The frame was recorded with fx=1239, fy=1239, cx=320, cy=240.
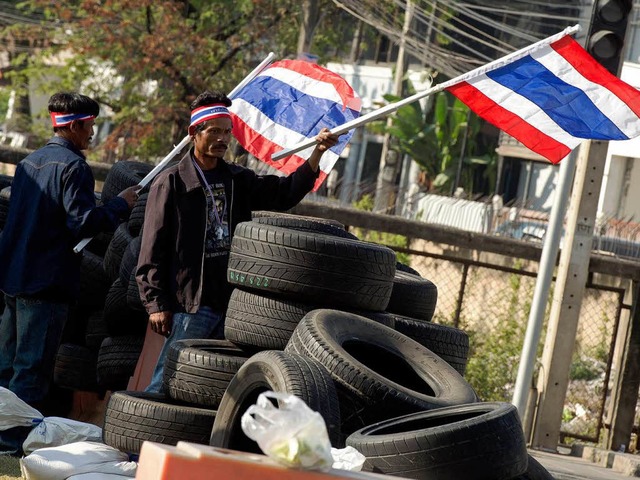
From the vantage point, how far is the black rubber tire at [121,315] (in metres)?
7.99

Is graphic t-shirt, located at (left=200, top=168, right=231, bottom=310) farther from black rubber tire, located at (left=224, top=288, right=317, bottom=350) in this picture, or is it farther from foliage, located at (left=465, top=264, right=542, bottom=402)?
foliage, located at (left=465, top=264, right=542, bottom=402)

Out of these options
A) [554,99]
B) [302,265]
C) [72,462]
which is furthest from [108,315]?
[554,99]

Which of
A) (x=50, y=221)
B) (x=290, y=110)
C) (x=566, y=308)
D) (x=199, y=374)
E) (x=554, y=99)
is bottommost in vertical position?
(x=199, y=374)

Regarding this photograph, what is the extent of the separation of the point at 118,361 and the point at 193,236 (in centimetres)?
133

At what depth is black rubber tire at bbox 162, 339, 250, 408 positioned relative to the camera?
256 inches

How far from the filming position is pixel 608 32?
1022 cm

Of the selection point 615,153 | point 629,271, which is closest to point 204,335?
point 629,271

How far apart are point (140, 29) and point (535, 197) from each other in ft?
64.3

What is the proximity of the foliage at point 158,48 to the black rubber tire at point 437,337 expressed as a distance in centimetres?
1683

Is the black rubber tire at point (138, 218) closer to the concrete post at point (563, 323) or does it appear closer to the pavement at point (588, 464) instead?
the pavement at point (588, 464)

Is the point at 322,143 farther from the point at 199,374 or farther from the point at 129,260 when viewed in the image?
the point at 199,374

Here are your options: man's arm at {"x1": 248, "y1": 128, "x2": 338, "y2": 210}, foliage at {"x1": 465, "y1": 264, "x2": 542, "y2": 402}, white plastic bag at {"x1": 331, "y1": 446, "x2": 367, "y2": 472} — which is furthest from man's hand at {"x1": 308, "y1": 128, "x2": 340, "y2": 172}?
foliage at {"x1": 465, "y1": 264, "x2": 542, "y2": 402}

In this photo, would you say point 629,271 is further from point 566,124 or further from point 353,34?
point 353,34

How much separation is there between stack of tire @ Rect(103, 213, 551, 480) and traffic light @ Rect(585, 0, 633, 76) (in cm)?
358
